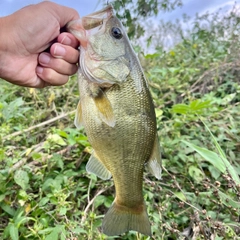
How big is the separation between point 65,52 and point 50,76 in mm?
197

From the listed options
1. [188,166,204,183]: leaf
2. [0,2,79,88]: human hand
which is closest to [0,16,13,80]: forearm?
[0,2,79,88]: human hand

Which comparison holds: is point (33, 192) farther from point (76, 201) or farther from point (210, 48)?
point (210, 48)

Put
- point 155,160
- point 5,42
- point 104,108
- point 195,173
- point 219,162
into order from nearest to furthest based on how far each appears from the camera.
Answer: point 104,108, point 155,160, point 5,42, point 219,162, point 195,173

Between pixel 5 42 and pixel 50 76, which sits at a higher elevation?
pixel 5 42

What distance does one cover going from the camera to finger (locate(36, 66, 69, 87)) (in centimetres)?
152

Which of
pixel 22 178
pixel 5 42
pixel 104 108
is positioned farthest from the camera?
pixel 22 178

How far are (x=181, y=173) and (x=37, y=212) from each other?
892 millimetres

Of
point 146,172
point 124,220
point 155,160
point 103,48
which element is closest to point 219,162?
point 155,160

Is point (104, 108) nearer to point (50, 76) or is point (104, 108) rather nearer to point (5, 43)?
point (50, 76)

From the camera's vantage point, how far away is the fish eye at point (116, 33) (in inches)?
53.8

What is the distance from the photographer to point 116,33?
137cm

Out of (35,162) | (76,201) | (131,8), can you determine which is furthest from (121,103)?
(131,8)

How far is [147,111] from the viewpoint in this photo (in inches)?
52.8

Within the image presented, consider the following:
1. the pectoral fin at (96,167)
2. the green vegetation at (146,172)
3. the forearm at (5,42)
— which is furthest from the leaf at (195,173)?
the forearm at (5,42)
